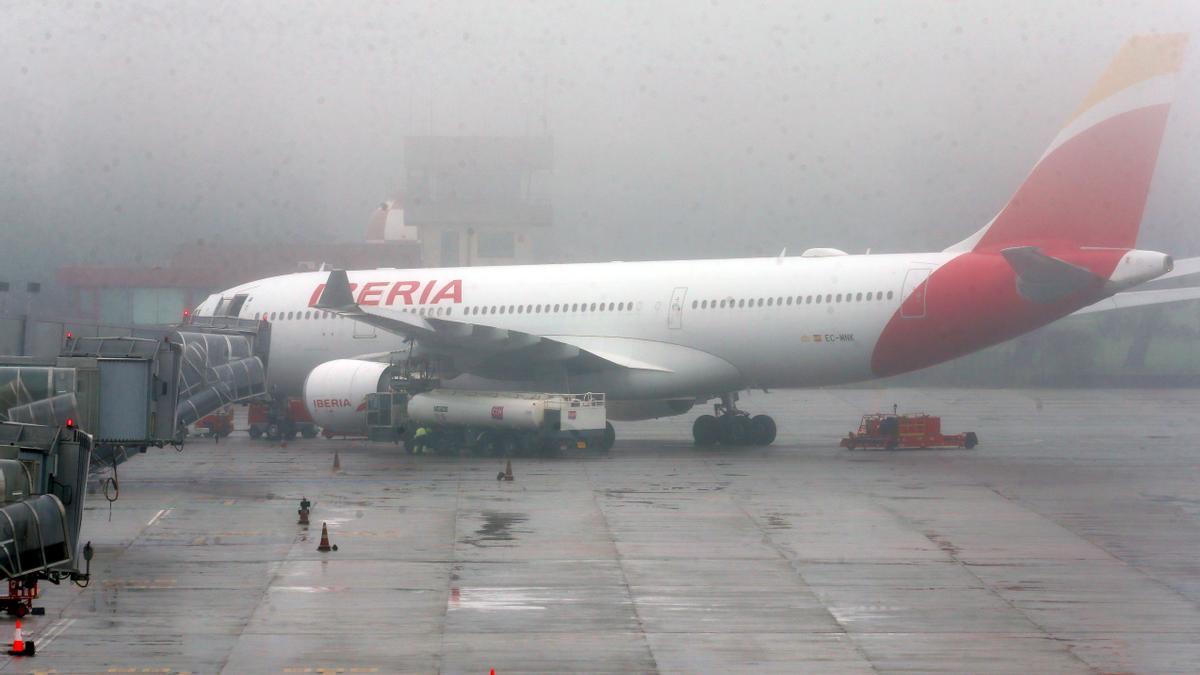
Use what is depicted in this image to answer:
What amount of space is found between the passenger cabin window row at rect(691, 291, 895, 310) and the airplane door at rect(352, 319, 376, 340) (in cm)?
902

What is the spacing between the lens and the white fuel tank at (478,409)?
3128 centimetres

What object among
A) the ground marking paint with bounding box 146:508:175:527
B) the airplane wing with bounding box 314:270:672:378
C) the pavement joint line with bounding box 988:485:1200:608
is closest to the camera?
the pavement joint line with bounding box 988:485:1200:608

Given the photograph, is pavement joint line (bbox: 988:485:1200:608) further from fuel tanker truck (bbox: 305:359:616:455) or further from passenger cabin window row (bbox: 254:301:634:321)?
passenger cabin window row (bbox: 254:301:634:321)

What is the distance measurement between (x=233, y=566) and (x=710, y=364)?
684 inches

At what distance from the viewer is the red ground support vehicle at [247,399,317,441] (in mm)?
38469

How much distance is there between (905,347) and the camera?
104 feet

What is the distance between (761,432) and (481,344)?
7821 mm

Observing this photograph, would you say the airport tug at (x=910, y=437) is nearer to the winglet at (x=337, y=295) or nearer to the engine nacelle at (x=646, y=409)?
the engine nacelle at (x=646, y=409)

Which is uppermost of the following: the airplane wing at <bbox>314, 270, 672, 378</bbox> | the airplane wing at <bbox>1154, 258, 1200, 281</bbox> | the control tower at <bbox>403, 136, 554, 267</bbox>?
the control tower at <bbox>403, 136, 554, 267</bbox>

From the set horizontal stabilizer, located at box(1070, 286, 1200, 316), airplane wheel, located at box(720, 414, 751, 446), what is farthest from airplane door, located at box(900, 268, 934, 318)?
horizontal stabilizer, located at box(1070, 286, 1200, 316)

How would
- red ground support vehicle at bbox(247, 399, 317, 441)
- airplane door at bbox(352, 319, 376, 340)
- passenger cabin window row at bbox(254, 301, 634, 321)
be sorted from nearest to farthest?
1. passenger cabin window row at bbox(254, 301, 634, 321)
2. airplane door at bbox(352, 319, 376, 340)
3. red ground support vehicle at bbox(247, 399, 317, 441)

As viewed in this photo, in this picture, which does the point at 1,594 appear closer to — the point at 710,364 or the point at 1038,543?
the point at 1038,543

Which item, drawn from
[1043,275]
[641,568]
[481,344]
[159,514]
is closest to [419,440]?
[481,344]

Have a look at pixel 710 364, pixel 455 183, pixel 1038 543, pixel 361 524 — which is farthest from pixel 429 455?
pixel 455 183
